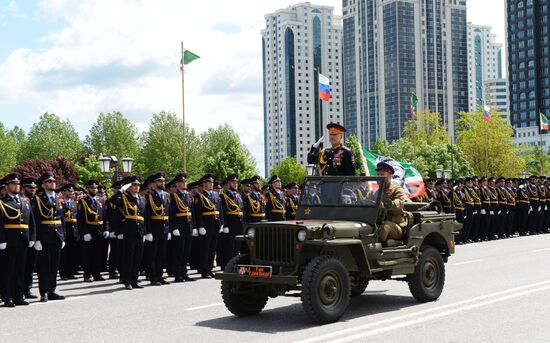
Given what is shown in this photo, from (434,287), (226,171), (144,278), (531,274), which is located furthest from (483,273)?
(226,171)

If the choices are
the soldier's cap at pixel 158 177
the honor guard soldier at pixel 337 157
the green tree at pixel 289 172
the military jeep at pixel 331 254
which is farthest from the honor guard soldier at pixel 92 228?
the green tree at pixel 289 172

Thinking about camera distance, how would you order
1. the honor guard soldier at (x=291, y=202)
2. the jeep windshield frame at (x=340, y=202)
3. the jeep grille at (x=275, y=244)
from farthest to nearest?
the honor guard soldier at (x=291, y=202) < the jeep windshield frame at (x=340, y=202) < the jeep grille at (x=275, y=244)

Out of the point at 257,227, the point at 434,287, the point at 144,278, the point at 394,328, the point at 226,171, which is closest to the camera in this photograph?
the point at 394,328

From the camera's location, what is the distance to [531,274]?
13.3m

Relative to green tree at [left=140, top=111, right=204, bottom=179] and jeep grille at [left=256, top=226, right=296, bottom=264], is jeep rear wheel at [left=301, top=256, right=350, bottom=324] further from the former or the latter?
green tree at [left=140, top=111, right=204, bottom=179]

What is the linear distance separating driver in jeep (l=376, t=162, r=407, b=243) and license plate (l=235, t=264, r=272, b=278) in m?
1.82

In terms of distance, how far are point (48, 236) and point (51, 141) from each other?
265 feet

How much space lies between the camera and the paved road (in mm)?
8086

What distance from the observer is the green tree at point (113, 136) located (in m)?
87.2

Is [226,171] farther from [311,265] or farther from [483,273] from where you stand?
[311,265]

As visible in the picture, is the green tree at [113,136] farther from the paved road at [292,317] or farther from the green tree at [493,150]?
the paved road at [292,317]

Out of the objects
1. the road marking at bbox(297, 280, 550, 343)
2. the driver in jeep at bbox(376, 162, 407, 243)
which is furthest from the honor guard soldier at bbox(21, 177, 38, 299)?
the road marking at bbox(297, 280, 550, 343)

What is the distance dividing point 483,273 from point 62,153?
8033cm

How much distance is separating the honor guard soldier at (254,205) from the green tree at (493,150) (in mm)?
56438
